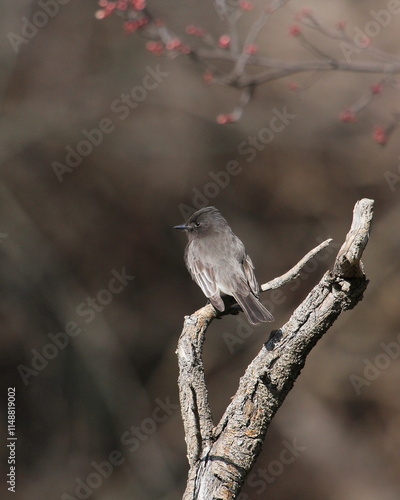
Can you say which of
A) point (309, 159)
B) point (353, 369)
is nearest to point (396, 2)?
point (309, 159)

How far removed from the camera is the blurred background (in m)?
8.72

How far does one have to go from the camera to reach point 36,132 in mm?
8438

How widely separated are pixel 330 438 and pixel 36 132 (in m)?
5.84

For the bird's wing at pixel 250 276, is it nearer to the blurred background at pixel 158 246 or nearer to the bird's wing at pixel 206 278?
the bird's wing at pixel 206 278
